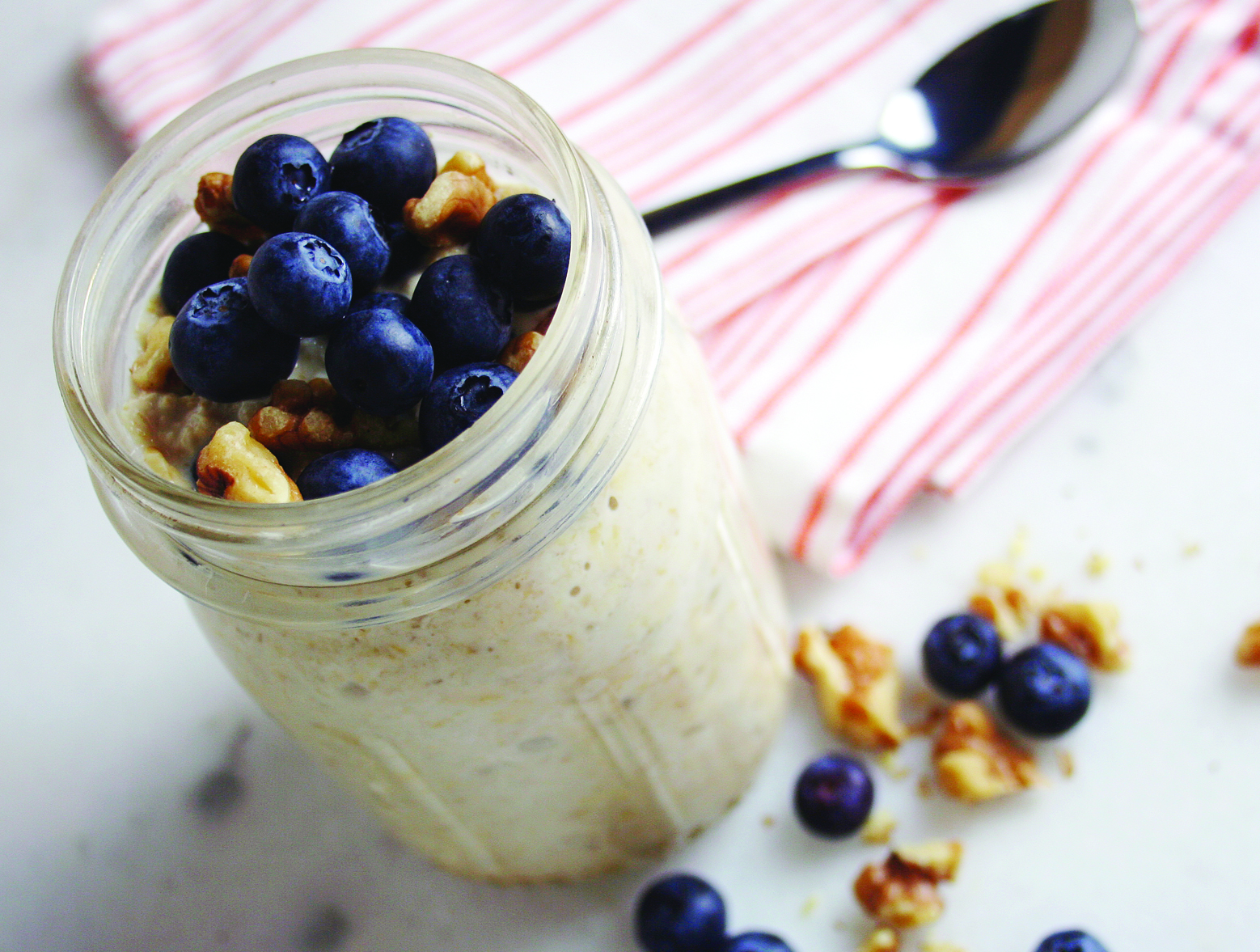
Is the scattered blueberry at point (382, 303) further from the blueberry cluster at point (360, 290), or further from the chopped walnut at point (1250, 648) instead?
the chopped walnut at point (1250, 648)

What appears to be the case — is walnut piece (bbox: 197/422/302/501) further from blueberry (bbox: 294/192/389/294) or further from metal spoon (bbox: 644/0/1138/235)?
metal spoon (bbox: 644/0/1138/235)

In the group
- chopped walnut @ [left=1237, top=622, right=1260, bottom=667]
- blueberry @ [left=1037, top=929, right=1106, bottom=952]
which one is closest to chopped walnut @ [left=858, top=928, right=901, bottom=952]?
blueberry @ [left=1037, top=929, right=1106, bottom=952]

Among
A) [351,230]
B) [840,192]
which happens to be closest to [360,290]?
[351,230]

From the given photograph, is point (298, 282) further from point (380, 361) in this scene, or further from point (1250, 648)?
point (1250, 648)

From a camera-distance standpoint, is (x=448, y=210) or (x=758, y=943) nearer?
(x=448, y=210)

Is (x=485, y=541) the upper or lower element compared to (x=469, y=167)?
lower

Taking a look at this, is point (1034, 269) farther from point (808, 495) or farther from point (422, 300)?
point (422, 300)

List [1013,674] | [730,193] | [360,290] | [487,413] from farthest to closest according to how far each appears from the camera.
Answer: [730,193] < [1013,674] < [360,290] < [487,413]
